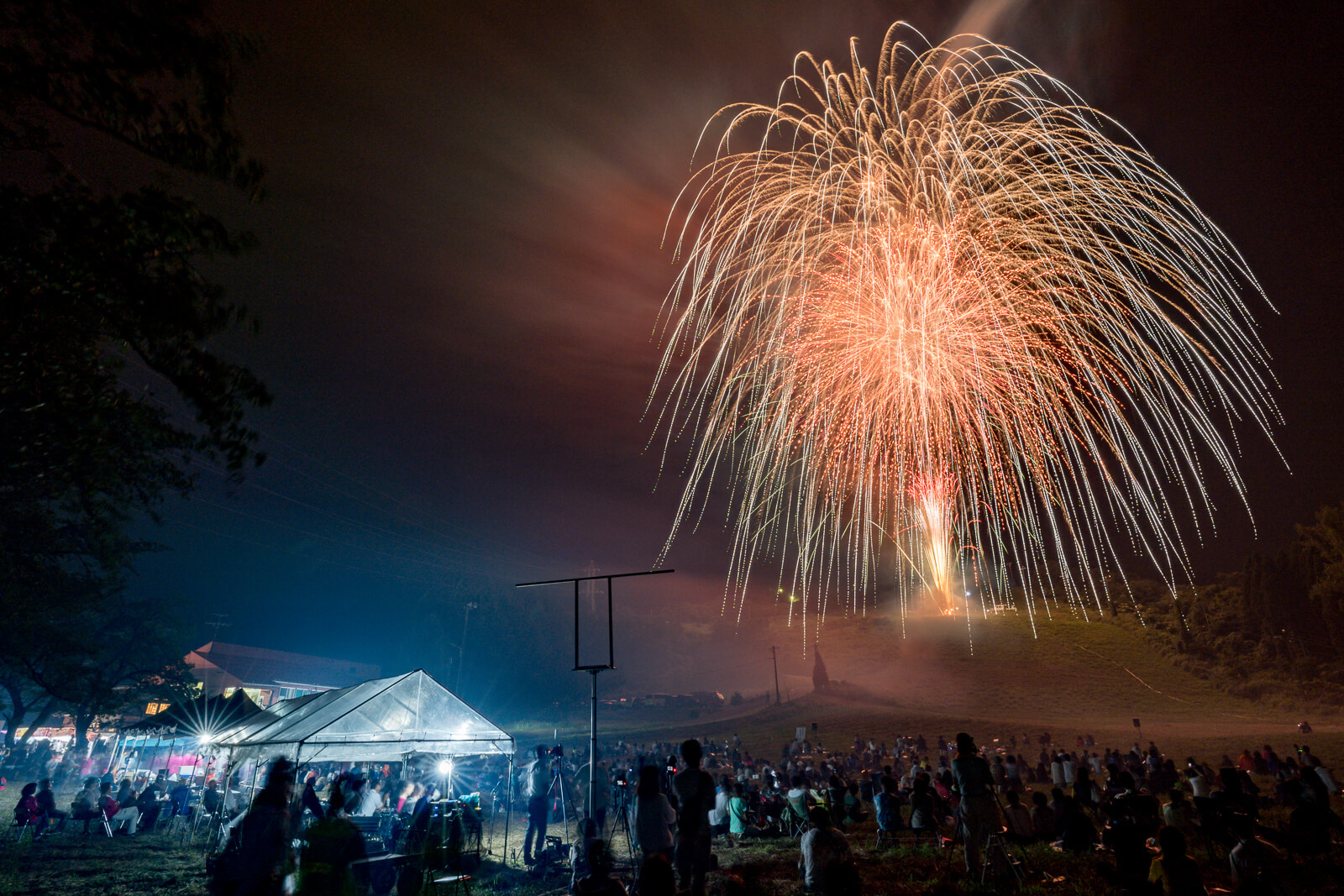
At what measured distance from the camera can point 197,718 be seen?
18.5 meters

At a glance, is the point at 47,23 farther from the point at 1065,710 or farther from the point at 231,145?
the point at 1065,710

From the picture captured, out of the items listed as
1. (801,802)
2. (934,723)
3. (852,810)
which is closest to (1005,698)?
(934,723)

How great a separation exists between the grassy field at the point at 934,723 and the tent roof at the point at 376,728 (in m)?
2.37

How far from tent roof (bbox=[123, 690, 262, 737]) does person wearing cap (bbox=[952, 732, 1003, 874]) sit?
1976cm

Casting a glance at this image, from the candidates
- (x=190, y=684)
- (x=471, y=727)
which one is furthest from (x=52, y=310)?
(x=190, y=684)

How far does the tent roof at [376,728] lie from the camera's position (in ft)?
41.3

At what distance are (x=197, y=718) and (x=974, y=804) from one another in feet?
72.8

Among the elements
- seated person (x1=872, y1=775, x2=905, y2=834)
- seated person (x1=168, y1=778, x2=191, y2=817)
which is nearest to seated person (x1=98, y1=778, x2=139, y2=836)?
seated person (x1=168, y1=778, x2=191, y2=817)

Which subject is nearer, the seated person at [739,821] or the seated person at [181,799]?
the seated person at [739,821]

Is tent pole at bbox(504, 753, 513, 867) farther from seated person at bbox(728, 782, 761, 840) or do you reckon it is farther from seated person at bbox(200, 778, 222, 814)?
seated person at bbox(200, 778, 222, 814)

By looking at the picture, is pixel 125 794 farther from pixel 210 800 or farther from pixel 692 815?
pixel 692 815

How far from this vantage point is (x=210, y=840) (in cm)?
1530

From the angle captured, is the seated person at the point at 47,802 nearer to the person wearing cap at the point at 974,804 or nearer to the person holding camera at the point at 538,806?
the person holding camera at the point at 538,806

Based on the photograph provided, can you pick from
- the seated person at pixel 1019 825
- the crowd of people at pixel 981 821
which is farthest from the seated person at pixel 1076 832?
the seated person at pixel 1019 825
